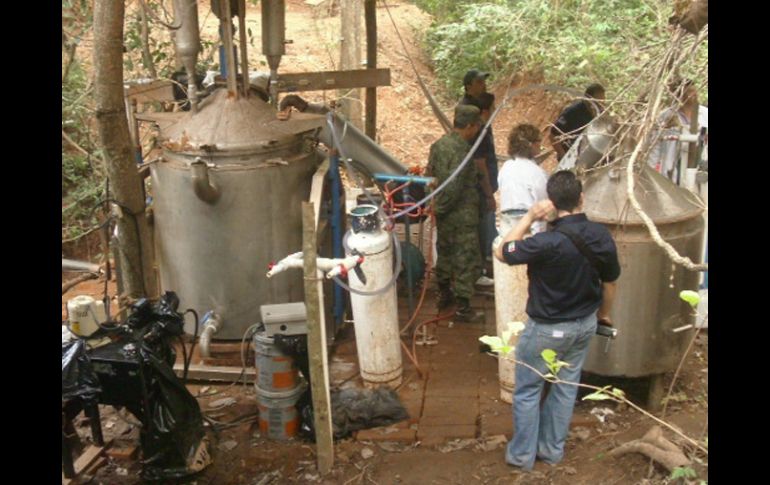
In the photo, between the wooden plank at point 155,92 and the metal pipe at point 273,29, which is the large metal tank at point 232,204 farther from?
the wooden plank at point 155,92

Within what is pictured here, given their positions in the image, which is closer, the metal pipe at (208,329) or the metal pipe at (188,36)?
the metal pipe at (208,329)

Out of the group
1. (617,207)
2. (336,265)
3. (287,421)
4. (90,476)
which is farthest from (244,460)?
(617,207)

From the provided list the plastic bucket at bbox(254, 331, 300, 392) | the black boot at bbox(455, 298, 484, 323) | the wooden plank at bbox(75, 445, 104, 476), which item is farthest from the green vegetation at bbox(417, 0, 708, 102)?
the wooden plank at bbox(75, 445, 104, 476)

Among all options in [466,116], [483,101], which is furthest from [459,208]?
[483,101]

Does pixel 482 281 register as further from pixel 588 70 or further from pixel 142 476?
pixel 588 70

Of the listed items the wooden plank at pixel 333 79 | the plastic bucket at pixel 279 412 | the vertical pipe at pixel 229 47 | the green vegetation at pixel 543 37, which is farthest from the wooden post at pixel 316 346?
the green vegetation at pixel 543 37

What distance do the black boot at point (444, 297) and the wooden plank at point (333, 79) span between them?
77.9 inches

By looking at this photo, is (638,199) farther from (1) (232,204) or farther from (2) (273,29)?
(2) (273,29)

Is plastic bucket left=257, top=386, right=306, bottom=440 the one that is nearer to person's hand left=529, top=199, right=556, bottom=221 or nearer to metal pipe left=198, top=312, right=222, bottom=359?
metal pipe left=198, top=312, right=222, bottom=359

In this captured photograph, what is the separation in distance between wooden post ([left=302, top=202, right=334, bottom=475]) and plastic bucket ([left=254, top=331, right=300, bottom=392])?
1.16 feet

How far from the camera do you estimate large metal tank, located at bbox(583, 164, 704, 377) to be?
4949 millimetres

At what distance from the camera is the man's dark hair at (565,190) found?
14.1 feet

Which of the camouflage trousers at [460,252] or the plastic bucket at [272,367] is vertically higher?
the camouflage trousers at [460,252]
